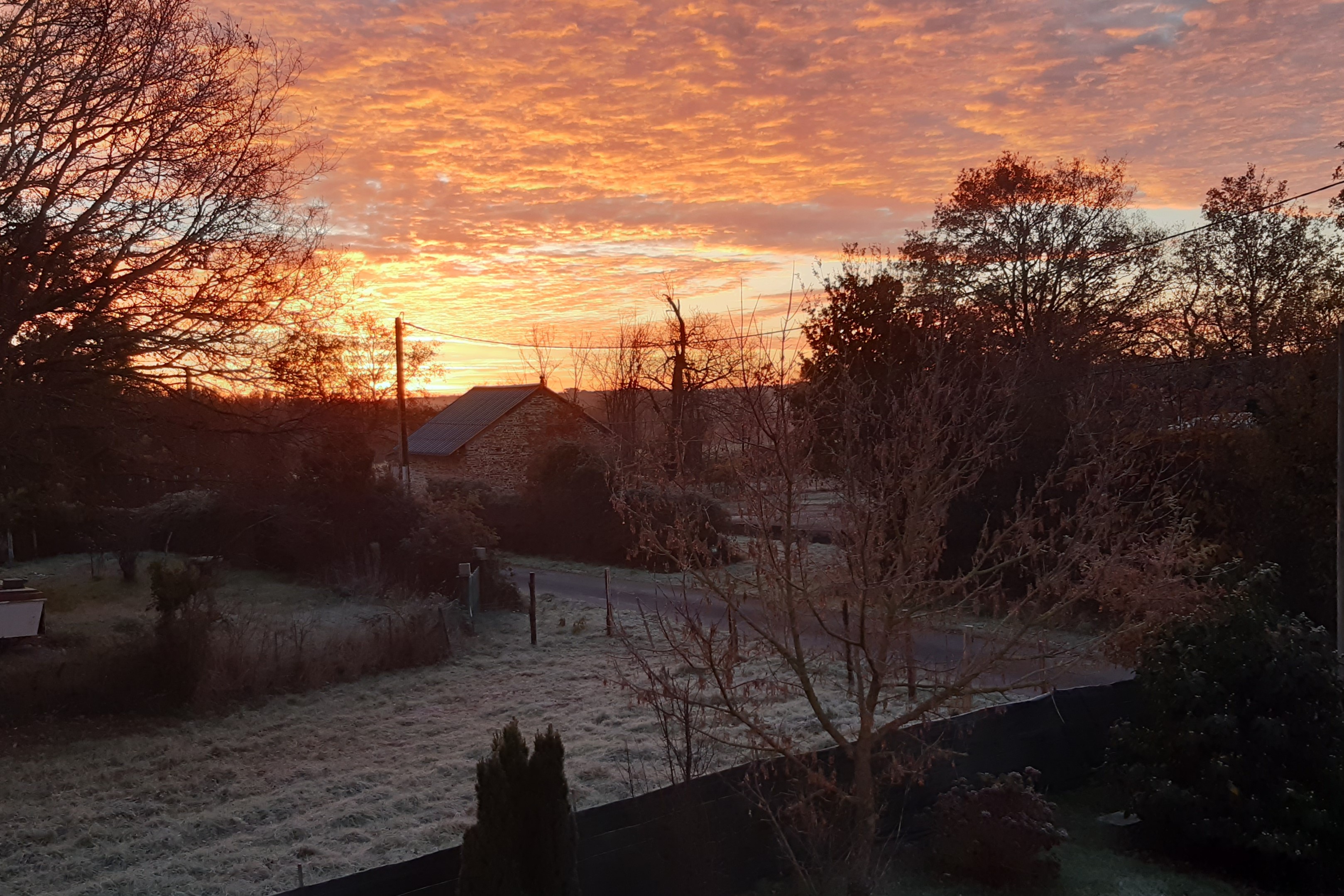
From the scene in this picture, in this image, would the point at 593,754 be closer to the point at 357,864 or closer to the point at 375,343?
the point at 357,864

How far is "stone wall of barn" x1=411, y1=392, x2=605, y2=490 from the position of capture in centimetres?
3350

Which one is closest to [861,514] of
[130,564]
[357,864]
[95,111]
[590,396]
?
[357,864]

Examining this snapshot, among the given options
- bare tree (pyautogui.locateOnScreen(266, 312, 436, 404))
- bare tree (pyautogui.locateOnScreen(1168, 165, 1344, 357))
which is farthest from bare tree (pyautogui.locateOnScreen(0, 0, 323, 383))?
bare tree (pyautogui.locateOnScreen(1168, 165, 1344, 357))

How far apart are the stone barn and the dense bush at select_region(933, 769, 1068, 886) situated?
1038 inches

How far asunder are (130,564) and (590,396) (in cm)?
3017

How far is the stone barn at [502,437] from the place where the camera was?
1319 inches

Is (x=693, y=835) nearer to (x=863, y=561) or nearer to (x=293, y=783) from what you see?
(x=863, y=561)

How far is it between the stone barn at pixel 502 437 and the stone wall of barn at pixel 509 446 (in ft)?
0.05

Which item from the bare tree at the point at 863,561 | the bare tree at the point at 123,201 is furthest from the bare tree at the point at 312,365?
the bare tree at the point at 863,561

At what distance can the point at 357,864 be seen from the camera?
20.0 feet

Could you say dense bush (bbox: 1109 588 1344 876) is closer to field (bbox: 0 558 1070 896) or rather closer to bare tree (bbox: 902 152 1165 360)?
field (bbox: 0 558 1070 896)

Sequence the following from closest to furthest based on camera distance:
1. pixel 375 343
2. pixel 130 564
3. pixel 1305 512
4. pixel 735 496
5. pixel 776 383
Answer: pixel 776 383 < pixel 735 496 < pixel 1305 512 < pixel 130 564 < pixel 375 343

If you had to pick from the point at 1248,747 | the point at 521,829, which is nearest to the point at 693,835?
the point at 521,829

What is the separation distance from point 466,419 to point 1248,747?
31.6 meters
